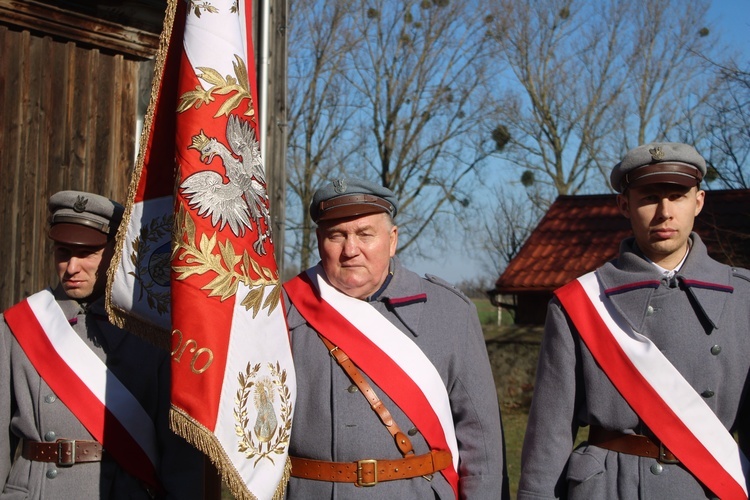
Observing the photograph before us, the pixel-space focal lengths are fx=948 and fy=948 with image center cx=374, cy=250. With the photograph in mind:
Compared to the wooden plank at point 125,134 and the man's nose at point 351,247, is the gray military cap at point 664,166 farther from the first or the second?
the wooden plank at point 125,134

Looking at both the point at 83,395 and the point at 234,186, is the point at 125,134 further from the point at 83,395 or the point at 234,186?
the point at 234,186

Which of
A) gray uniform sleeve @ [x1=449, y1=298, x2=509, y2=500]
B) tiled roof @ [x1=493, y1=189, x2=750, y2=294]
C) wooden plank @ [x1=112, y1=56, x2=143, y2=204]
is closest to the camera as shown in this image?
gray uniform sleeve @ [x1=449, y1=298, x2=509, y2=500]

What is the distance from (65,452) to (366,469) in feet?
3.33

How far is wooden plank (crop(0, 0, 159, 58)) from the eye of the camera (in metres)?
4.91

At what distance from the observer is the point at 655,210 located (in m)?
3.08

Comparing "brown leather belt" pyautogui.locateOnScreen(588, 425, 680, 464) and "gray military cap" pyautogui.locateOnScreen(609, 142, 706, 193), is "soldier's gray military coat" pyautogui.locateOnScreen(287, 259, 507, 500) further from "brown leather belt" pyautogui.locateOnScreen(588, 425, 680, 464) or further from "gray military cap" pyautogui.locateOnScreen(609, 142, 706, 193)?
"gray military cap" pyautogui.locateOnScreen(609, 142, 706, 193)

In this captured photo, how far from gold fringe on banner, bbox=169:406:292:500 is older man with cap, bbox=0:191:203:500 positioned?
510 millimetres

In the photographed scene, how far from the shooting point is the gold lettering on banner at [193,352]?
2.79 metres

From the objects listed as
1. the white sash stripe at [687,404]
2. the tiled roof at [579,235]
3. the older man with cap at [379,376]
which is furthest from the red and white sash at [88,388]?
the tiled roof at [579,235]

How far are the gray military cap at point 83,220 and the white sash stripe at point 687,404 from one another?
185 cm

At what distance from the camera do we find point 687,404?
2988 mm

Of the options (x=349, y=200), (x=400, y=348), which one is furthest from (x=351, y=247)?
(x=400, y=348)

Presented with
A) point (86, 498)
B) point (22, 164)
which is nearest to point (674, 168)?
point (86, 498)

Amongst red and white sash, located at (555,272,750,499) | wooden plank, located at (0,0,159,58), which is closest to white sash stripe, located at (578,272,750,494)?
red and white sash, located at (555,272,750,499)
